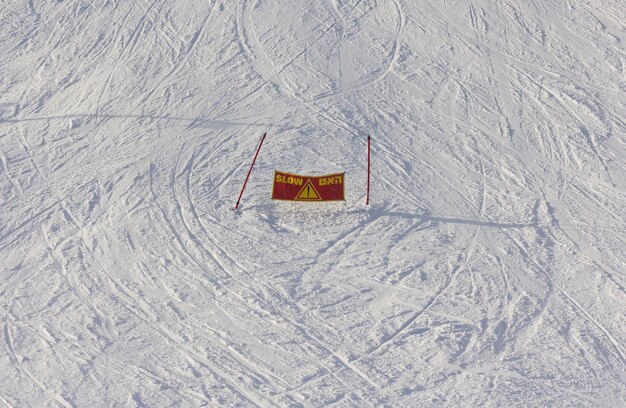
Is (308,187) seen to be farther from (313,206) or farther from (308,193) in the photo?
(313,206)

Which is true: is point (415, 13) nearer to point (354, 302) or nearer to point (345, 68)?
point (345, 68)

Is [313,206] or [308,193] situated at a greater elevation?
[308,193]

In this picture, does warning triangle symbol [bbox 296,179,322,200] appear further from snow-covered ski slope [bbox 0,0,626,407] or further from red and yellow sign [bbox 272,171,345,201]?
snow-covered ski slope [bbox 0,0,626,407]

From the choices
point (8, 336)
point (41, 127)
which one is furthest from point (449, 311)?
point (41, 127)

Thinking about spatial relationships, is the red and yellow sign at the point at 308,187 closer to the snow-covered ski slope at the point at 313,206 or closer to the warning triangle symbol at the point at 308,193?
the warning triangle symbol at the point at 308,193

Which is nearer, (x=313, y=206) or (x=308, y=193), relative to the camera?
(x=308, y=193)

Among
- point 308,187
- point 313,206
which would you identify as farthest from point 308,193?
point 313,206
